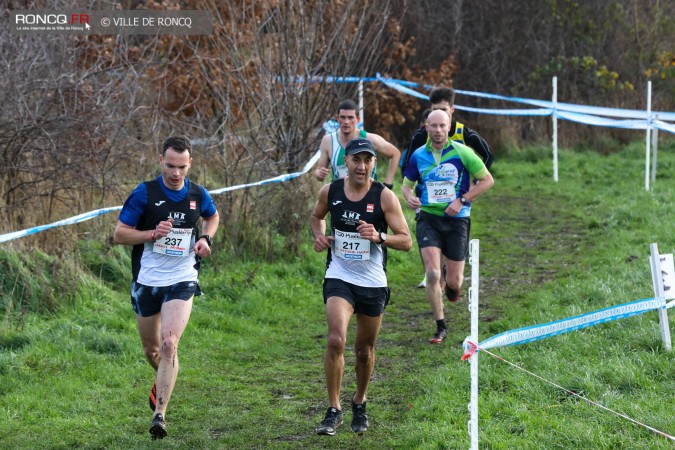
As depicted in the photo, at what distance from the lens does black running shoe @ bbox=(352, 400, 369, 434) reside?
627 centimetres

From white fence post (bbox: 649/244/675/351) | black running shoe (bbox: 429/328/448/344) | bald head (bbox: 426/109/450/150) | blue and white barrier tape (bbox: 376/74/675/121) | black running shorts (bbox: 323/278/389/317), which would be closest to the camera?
black running shorts (bbox: 323/278/389/317)

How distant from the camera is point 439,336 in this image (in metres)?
8.68

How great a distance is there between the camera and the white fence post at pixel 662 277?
6629 mm

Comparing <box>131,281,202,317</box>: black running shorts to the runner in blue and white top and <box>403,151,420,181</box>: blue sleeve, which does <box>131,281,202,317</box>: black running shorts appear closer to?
the runner in blue and white top

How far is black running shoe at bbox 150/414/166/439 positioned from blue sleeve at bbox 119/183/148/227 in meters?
1.30

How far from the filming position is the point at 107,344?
820 centimetres

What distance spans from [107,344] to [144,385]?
35.8 inches

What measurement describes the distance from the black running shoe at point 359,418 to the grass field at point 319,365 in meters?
0.07

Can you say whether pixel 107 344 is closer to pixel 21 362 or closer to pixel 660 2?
pixel 21 362

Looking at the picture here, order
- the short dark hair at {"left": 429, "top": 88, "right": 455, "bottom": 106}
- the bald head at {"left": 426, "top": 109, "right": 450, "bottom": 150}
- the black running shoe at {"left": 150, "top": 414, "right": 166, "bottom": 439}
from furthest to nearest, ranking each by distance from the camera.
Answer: the short dark hair at {"left": 429, "top": 88, "right": 455, "bottom": 106}, the bald head at {"left": 426, "top": 109, "right": 450, "bottom": 150}, the black running shoe at {"left": 150, "top": 414, "right": 166, "bottom": 439}

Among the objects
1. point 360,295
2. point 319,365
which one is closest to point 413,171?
point 319,365

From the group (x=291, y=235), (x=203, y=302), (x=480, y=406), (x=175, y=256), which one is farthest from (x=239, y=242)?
(x=480, y=406)

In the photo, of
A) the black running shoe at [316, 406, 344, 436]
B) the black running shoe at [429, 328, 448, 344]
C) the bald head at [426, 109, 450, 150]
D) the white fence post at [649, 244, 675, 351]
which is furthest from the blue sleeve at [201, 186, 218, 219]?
the white fence post at [649, 244, 675, 351]

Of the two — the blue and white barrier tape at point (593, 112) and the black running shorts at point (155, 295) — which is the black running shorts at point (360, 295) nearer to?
the black running shorts at point (155, 295)
